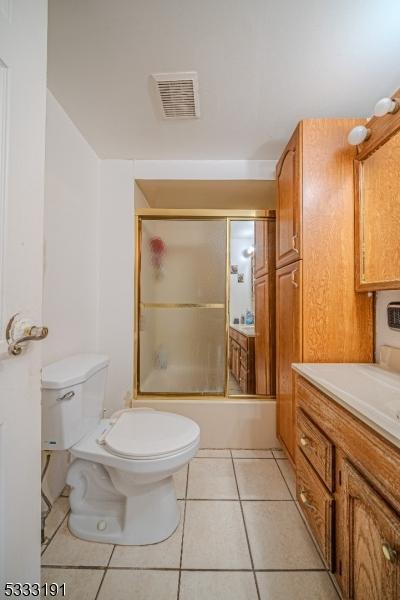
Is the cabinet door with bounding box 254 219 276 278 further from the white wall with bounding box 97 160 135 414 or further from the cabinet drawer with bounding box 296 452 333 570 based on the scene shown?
the cabinet drawer with bounding box 296 452 333 570

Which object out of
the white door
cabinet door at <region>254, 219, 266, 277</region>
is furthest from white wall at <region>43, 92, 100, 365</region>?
cabinet door at <region>254, 219, 266, 277</region>

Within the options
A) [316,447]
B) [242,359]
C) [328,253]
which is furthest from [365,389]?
[242,359]

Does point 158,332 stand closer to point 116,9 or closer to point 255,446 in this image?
point 255,446

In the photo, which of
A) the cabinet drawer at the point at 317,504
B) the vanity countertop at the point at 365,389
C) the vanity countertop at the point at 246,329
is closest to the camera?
the vanity countertop at the point at 365,389

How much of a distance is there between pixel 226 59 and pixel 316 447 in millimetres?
1689

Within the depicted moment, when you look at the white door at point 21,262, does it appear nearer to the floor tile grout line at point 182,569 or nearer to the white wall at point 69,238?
the floor tile grout line at point 182,569

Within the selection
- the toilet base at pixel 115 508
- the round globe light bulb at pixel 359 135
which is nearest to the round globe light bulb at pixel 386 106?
the round globe light bulb at pixel 359 135

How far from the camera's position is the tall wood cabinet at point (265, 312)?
2.08 m

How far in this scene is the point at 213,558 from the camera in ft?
3.76

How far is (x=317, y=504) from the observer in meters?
1.06

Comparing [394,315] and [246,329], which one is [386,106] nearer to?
[394,315]

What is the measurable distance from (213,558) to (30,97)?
172 centimetres

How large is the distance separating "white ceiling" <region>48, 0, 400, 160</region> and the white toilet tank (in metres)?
1.40

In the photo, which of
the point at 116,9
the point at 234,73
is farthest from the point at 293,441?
the point at 116,9
